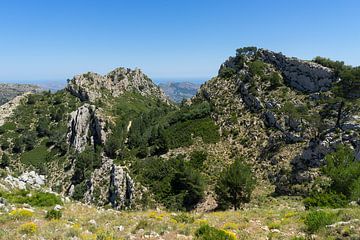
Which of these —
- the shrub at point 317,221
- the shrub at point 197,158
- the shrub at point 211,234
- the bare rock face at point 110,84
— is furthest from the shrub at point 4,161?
the shrub at point 317,221

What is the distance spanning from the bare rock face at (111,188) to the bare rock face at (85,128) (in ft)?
94.3

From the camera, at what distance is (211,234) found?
14078 millimetres

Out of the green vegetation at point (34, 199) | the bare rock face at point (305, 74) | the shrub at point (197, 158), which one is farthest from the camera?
the bare rock face at point (305, 74)

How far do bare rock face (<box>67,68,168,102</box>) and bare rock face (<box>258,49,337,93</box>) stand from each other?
3115 inches

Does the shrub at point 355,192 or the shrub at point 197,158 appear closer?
the shrub at point 355,192

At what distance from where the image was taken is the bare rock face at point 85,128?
332ft

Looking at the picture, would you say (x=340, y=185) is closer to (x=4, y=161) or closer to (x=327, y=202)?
(x=327, y=202)

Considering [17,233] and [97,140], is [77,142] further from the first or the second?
[17,233]

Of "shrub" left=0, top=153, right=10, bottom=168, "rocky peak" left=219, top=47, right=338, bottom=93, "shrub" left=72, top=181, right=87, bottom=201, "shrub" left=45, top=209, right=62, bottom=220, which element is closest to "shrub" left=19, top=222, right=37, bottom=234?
"shrub" left=45, top=209, right=62, bottom=220

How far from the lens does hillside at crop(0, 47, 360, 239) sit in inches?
1093

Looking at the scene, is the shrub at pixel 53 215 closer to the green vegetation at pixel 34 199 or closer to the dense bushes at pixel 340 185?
the green vegetation at pixel 34 199

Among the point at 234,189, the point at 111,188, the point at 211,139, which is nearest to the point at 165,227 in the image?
the point at 234,189

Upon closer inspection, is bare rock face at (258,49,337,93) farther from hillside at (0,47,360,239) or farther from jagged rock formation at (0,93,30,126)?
jagged rock formation at (0,93,30,126)

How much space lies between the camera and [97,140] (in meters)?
101
